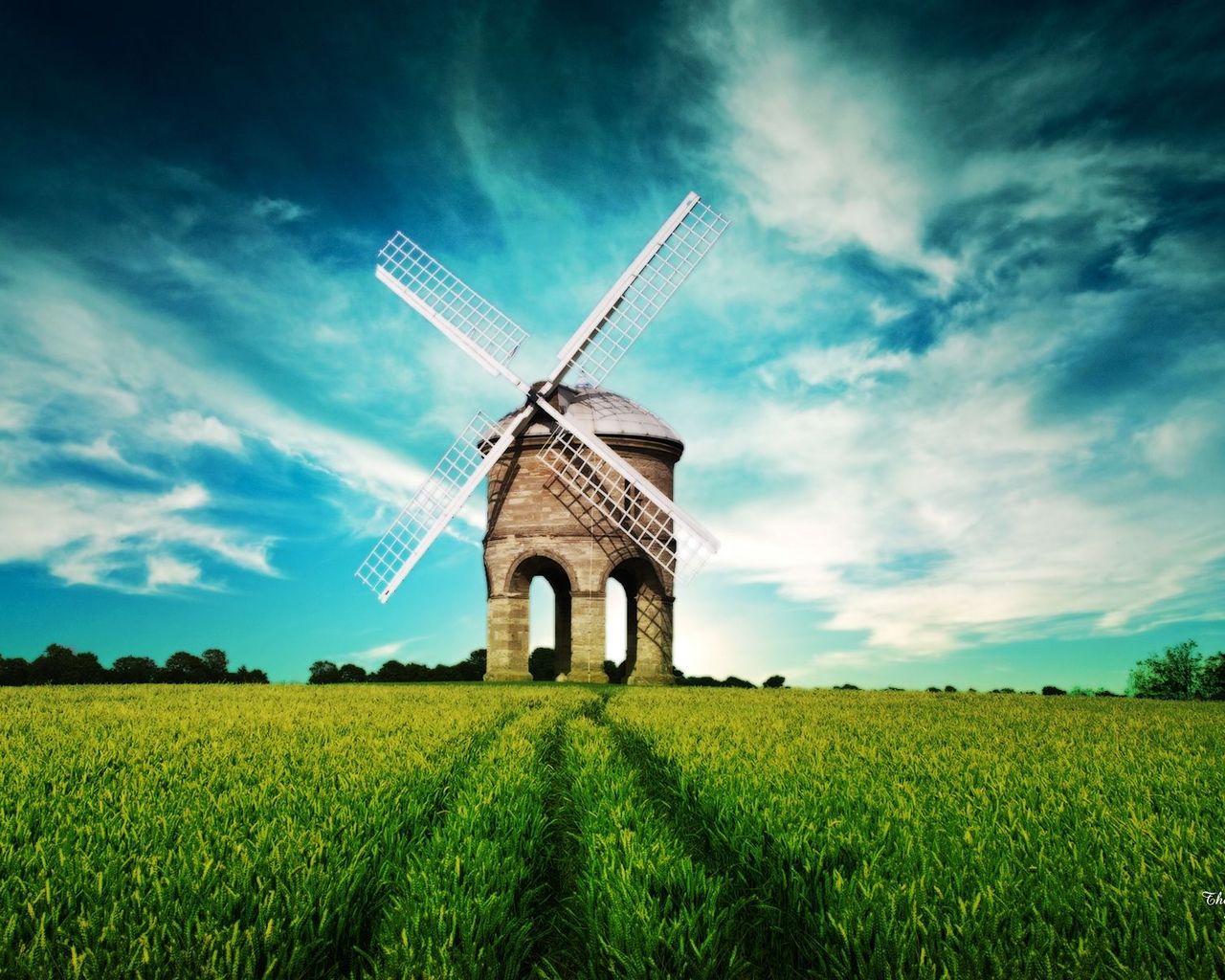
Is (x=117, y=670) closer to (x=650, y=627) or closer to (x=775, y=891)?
(x=650, y=627)

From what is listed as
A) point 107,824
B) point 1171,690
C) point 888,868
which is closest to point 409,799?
point 107,824

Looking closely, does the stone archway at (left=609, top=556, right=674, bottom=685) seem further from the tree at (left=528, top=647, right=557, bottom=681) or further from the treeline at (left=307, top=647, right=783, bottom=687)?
the tree at (left=528, top=647, right=557, bottom=681)

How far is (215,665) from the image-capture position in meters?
23.0

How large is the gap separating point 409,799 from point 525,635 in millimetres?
19324

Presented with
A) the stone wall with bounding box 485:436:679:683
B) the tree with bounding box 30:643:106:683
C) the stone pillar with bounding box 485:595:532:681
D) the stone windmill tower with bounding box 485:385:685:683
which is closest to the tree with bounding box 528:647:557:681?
the stone windmill tower with bounding box 485:385:685:683

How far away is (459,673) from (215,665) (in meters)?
8.54

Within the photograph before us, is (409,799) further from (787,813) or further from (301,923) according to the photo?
(787,813)

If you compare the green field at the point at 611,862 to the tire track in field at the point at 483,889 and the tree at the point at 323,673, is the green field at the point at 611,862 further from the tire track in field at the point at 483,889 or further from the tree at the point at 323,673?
the tree at the point at 323,673

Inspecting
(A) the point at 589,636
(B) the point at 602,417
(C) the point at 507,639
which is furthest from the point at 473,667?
(B) the point at 602,417

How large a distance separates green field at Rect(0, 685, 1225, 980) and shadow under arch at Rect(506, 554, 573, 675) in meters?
16.9

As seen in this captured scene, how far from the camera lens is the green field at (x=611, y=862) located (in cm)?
236

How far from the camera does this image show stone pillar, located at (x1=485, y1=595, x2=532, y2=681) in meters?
23.0

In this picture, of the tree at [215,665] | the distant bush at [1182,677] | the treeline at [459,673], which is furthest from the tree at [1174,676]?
the tree at [215,665]

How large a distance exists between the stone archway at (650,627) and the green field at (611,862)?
58.0ft
